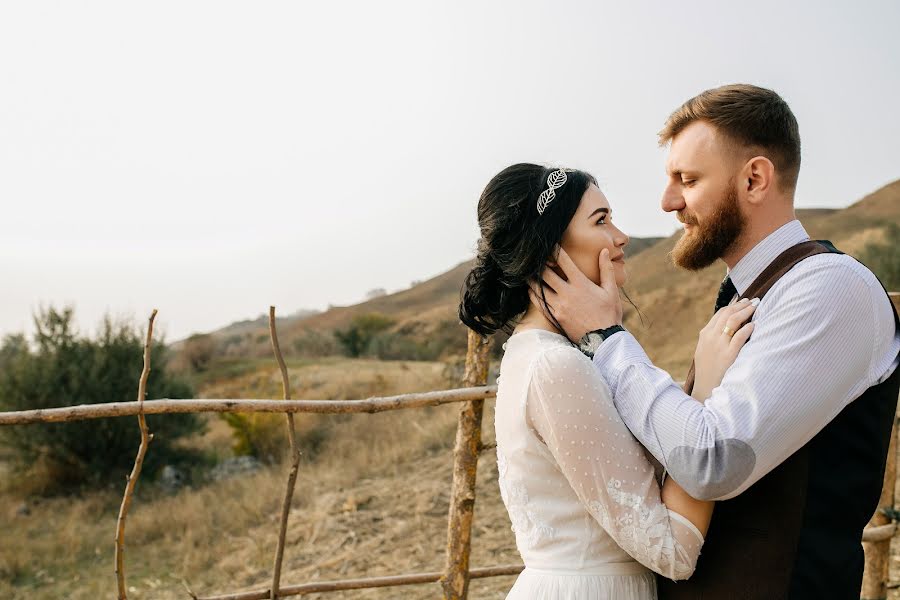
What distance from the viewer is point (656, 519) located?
1.46 meters

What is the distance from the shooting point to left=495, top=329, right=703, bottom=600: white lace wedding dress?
1469mm

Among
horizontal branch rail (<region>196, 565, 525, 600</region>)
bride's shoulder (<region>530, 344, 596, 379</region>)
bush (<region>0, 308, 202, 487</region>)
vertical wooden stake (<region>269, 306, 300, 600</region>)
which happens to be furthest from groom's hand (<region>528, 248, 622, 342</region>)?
bush (<region>0, 308, 202, 487</region>)

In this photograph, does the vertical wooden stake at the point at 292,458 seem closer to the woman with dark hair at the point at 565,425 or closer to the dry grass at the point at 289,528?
the woman with dark hair at the point at 565,425

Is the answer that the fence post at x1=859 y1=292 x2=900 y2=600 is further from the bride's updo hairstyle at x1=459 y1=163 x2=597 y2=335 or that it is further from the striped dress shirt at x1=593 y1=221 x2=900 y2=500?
the bride's updo hairstyle at x1=459 y1=163 x2=597 y2=335

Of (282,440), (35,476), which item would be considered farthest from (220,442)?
(35,476)

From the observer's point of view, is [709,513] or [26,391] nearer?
[709,513]

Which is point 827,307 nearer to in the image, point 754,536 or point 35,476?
point 754,536

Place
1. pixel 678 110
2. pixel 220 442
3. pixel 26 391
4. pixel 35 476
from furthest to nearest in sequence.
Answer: pixel 220 442, pixel 26 391, pixel 35 476, pixel 678 110

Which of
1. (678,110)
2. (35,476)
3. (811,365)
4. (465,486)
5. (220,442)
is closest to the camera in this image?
(811,365)

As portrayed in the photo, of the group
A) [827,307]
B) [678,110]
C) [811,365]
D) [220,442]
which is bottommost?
[220,442]

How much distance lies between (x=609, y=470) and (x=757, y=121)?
904 millimetres

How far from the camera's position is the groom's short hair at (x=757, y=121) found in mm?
1720

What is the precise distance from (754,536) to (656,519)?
0.21m

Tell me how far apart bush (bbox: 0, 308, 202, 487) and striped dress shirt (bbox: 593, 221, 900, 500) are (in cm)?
926
